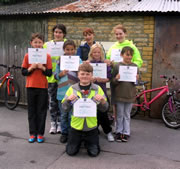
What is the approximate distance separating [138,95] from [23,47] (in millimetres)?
3449

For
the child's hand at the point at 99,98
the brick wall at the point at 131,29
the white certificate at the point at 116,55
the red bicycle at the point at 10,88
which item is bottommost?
the red bicycle at the point at 10,88

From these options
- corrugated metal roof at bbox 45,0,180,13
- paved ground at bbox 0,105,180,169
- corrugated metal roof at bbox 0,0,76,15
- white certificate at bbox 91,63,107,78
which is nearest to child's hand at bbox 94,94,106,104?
white certificate at bbox 91,63,107,78

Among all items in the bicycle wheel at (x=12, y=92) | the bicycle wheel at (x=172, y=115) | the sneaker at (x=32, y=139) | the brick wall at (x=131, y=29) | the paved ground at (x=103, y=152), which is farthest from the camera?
the bicycle wheel at (x=12, y=92)

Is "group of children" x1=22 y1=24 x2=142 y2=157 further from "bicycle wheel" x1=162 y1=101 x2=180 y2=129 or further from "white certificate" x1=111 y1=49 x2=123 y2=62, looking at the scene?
"bicycle wheel" x1=162 y1=101 x2=180 y2=129

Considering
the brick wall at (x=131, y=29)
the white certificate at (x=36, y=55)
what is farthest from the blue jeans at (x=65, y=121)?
the brick wall at (x=131, y=29)

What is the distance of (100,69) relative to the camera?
4164 millimetres

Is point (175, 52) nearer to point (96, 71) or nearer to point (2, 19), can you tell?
point (96, 71)

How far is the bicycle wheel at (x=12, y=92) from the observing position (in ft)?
21.9

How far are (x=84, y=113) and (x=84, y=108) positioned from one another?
0.08 m

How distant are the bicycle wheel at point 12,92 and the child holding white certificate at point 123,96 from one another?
327cm

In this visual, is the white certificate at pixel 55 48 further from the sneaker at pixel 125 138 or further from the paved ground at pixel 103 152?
the sneaker at pixel 125 138

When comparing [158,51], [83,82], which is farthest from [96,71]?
[158,51]

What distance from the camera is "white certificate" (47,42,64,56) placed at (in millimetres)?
4363

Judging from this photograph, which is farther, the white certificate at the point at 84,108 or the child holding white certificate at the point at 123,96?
the child holding white certificate at the point at 123,96
